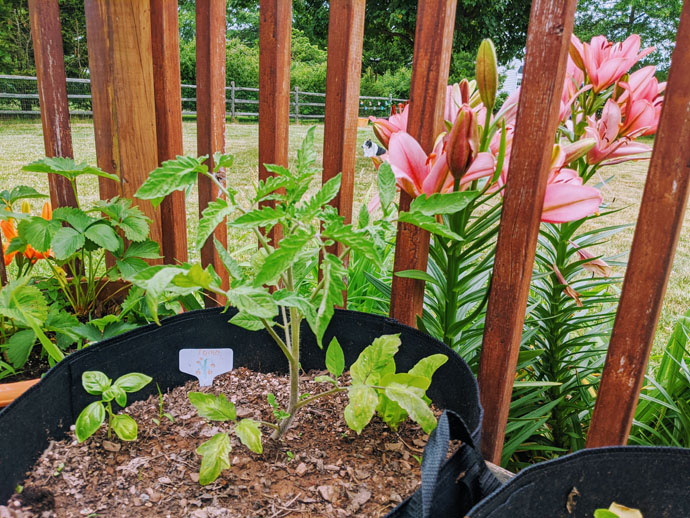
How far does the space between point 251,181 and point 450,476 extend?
1.34ft

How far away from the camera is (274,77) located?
1073 millimetres

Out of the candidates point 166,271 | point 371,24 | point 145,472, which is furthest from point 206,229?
point 371,24

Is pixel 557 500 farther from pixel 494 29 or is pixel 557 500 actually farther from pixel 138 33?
pixel 494 29

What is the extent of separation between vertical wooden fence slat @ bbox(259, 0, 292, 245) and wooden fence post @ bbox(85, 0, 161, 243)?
0.29m

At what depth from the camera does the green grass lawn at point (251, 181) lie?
2.75 metres

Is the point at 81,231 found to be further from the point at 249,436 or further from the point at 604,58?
the point at 604,58

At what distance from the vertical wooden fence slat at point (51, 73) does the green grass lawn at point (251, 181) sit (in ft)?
1.13

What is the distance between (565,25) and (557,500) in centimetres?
60

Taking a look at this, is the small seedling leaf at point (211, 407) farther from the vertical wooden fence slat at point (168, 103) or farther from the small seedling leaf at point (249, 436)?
the vertical wooden fence slat at point (168, 103)

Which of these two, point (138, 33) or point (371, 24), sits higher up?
point (371, 24)

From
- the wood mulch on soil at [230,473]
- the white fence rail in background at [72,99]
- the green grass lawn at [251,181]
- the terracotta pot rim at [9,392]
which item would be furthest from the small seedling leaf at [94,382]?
the white fence rail in background at [72,99]

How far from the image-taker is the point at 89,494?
2.10 feet

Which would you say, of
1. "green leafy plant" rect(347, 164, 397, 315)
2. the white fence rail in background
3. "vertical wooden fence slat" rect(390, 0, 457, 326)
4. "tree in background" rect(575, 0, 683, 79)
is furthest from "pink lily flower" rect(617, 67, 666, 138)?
"tree in background" rect(575, 0, 683, 79)

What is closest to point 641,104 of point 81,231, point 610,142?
point 610,142
